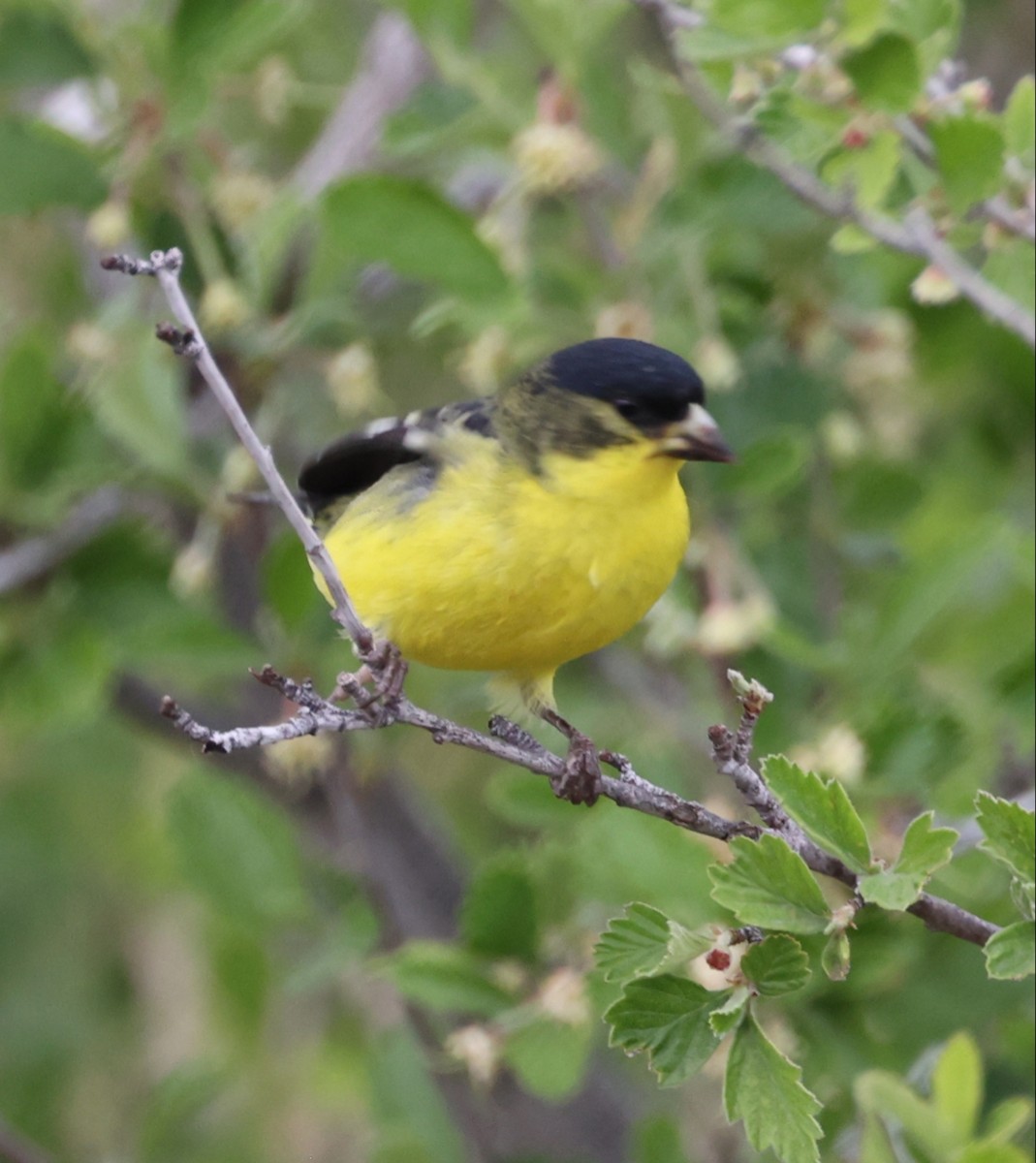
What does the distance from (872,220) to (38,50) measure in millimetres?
1815

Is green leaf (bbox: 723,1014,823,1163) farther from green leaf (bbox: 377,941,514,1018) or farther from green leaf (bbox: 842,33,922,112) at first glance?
green leaf (bbox: 842,33,922,112)

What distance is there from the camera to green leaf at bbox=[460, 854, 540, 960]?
9.60 ft

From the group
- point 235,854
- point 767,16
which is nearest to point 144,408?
point 235,854

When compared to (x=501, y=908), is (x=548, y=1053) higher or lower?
lower

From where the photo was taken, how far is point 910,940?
2.91 m

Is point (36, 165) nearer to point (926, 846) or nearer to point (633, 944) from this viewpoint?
point (633, 944)

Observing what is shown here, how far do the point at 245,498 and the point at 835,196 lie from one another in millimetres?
1207

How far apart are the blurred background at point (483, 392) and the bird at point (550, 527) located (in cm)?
32

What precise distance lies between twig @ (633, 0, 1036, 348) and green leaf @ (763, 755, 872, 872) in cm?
98

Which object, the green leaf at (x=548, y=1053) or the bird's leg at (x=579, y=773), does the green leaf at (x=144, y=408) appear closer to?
the bird's leg at (x=579, y=773)

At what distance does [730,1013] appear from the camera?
181 centimetres

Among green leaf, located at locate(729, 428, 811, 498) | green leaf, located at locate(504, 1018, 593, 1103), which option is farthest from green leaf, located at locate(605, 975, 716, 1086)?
green leaf, located at locate(729, 428, 811, 498)

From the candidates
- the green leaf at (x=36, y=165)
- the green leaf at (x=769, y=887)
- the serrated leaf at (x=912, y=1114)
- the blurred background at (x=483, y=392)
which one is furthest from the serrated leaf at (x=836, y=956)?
the green leaf at (x=36, y=165)

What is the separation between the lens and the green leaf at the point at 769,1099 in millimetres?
1775
